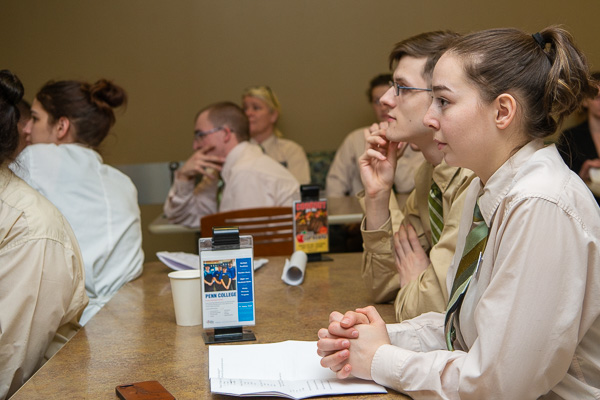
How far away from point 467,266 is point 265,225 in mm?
1536

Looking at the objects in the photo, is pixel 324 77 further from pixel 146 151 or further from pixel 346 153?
pixel 146 151

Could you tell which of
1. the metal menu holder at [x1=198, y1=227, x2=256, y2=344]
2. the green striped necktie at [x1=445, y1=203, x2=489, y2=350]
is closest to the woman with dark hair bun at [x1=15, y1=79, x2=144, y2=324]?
the metal menu holder at [x1=198, y1=227, x2=256, y2=344]

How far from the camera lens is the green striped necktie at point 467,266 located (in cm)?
123

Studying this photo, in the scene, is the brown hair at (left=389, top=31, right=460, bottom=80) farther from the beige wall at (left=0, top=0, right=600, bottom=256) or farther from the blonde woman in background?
the beige wall at (left=0, top=0, right=600, bottom=256)

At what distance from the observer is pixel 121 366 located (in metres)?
1.37

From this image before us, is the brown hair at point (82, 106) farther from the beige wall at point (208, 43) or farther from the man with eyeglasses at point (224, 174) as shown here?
the beige wall at point (208, 43)

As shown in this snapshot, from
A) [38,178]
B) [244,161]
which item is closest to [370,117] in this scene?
[244,161]

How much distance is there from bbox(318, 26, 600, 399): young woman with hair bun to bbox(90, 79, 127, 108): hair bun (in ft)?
5.73

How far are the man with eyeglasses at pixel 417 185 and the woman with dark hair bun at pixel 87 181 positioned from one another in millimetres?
918

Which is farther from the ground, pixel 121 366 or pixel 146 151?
pixel 121 366

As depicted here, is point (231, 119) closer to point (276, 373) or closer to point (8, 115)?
point (8, 115)

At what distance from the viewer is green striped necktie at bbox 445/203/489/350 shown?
123 centimetres

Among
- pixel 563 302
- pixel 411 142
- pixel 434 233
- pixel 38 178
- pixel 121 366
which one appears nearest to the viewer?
pixel 563 302

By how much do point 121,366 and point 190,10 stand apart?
4653mm
